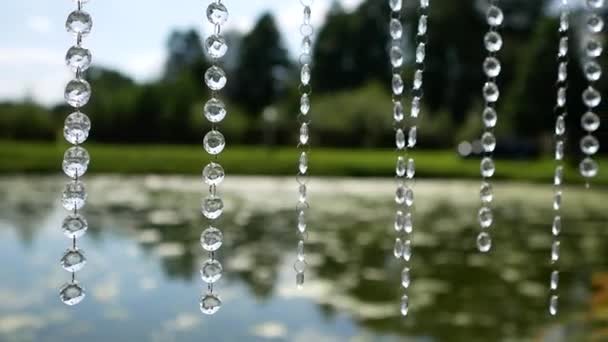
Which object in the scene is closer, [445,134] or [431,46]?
[431,46]

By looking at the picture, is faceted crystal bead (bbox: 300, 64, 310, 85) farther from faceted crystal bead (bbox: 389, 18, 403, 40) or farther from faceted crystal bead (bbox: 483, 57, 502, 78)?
faceted crystal bead (bbox: 483, 57, 502, 78)

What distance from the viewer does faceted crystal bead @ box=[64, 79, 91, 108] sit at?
62cm

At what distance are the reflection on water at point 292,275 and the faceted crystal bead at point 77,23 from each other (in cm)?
341

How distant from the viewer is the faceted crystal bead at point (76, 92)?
625mm

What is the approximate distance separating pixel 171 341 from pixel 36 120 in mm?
19050

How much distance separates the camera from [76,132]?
0.64 metres

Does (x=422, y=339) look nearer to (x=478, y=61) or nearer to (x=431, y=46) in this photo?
(x=431, y=46)

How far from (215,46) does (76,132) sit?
15 centimetres

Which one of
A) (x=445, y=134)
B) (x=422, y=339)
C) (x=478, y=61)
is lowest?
(x=422, y=339)

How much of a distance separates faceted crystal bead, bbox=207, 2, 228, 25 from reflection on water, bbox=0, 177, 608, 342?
3389mm

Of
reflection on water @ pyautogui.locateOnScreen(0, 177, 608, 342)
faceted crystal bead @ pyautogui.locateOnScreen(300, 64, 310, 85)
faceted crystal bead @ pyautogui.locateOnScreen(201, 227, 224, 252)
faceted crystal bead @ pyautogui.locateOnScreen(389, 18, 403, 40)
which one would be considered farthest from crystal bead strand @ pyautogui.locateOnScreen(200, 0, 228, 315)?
reflection on water @ pyautogui.locateOnScreen(0, 177, 608, 342)

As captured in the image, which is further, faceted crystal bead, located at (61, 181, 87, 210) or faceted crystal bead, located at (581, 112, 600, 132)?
faceted crystal bead, located at (581, 112, 600, 132)

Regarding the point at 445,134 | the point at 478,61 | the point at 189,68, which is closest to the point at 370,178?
the point at 478,61

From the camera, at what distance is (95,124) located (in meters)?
23.0
